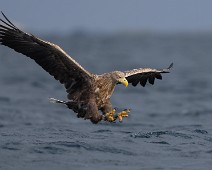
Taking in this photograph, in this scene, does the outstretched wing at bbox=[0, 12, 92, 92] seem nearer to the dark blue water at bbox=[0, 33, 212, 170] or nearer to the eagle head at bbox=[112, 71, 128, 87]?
the eagle head at bbox=[112, 71, 128, 87]

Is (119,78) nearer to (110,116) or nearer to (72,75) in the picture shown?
(110,116)

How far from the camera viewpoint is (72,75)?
1357 cm

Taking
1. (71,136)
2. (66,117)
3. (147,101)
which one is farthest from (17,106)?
(71,136)

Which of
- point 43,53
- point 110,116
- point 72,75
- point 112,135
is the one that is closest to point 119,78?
point 110,116

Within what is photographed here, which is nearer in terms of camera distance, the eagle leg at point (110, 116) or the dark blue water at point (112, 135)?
the dark blue water at point (112, 135)

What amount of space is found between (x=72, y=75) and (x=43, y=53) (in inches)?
26.4

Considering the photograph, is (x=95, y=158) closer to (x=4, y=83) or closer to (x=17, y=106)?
(x=17, y=106)

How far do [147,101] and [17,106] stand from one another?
15.3 feet

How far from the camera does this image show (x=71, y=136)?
14.6 meters

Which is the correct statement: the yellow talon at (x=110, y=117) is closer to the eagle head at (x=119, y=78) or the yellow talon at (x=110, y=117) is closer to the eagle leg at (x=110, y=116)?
the eagle leg at (x=110, y=116)

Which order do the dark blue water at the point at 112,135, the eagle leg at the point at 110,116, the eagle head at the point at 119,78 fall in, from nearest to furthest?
the dark blue water at the point at 112,135
the eagle leg at the point at 110,116
the eagle head at the point at 119,78

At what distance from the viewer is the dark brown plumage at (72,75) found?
1320cm

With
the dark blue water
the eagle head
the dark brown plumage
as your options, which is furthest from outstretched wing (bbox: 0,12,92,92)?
the dark blue water

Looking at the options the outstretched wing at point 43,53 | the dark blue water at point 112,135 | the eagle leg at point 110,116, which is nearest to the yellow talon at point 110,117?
the eagle leg at point 110,116
